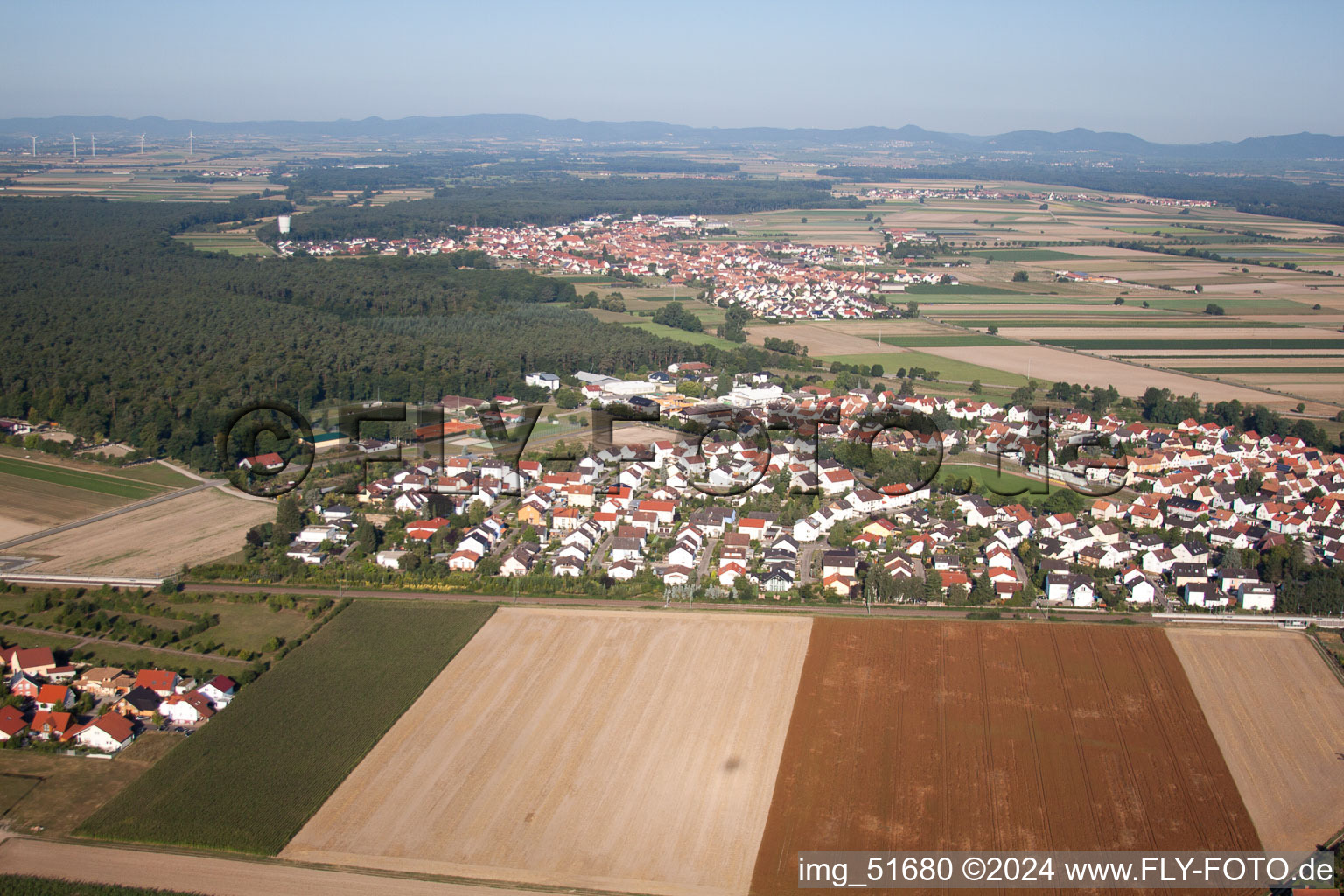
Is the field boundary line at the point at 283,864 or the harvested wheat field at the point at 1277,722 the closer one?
the field boundary line at the point at 283,864

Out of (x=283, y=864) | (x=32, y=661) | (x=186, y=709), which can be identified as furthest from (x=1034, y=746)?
(x=32, y=661)

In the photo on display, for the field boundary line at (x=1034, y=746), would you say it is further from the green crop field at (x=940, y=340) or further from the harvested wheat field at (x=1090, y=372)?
the green crop field at (x=940, y=340)

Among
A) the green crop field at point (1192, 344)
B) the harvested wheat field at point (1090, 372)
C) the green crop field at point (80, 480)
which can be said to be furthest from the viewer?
the green crop field at point (1192, 344)

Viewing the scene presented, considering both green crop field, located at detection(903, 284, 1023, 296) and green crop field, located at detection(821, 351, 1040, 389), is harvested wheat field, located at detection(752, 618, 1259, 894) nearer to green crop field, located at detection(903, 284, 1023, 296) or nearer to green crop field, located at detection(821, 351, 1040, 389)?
green crop field, located at detection(821, 351, 1040, 389)

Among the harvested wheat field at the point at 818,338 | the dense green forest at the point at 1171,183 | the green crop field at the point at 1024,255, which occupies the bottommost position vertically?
the harvested wheat field at the point at 818,338

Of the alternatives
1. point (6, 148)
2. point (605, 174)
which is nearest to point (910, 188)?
point (605, 174)

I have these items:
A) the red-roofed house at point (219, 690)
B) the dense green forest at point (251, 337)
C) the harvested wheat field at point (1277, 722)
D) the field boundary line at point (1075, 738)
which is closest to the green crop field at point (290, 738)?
the red-roofed house at point (219, 690)

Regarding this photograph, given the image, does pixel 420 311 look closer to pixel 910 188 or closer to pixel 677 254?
pixel 677 254
